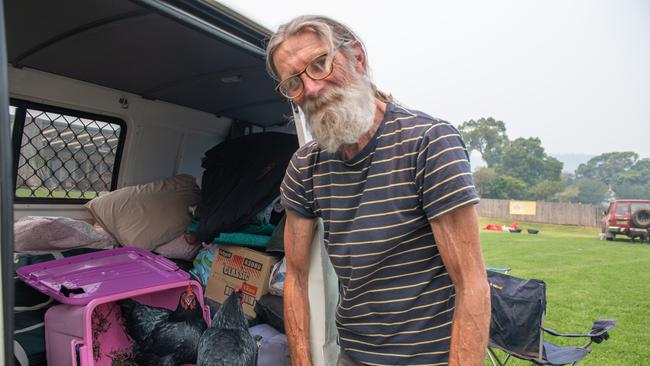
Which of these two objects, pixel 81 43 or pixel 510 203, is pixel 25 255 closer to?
pixel 81 43

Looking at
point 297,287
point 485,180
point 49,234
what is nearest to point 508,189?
point 485,180

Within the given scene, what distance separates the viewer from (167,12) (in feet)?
5.78

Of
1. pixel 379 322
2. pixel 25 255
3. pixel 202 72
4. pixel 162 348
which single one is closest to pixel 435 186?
pixel 379 322

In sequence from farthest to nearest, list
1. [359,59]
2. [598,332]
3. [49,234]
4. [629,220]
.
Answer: [629,220]
[598,332]
[49,234]
[359,59]

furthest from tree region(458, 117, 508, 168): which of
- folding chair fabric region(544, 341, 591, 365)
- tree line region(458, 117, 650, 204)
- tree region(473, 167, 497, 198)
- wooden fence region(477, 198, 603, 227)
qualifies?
folding chair fabric region(544, 341, 591, 365)

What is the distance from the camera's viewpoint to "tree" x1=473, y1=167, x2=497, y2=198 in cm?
7306

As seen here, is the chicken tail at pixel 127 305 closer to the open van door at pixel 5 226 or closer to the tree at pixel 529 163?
the open van door at pixel 5 226

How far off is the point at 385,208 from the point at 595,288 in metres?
10.1

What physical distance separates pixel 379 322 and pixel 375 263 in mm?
245

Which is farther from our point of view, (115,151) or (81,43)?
(115,151)

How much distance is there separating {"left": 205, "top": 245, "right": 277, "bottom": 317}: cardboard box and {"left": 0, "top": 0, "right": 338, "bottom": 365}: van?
1063mm

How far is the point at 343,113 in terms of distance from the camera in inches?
63.1

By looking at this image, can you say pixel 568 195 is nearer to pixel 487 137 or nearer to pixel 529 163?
pixel 529 163

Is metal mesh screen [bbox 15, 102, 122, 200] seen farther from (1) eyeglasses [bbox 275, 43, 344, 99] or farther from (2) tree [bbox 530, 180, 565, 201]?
(2) tree [bbox 530, 180, 565, 201]
